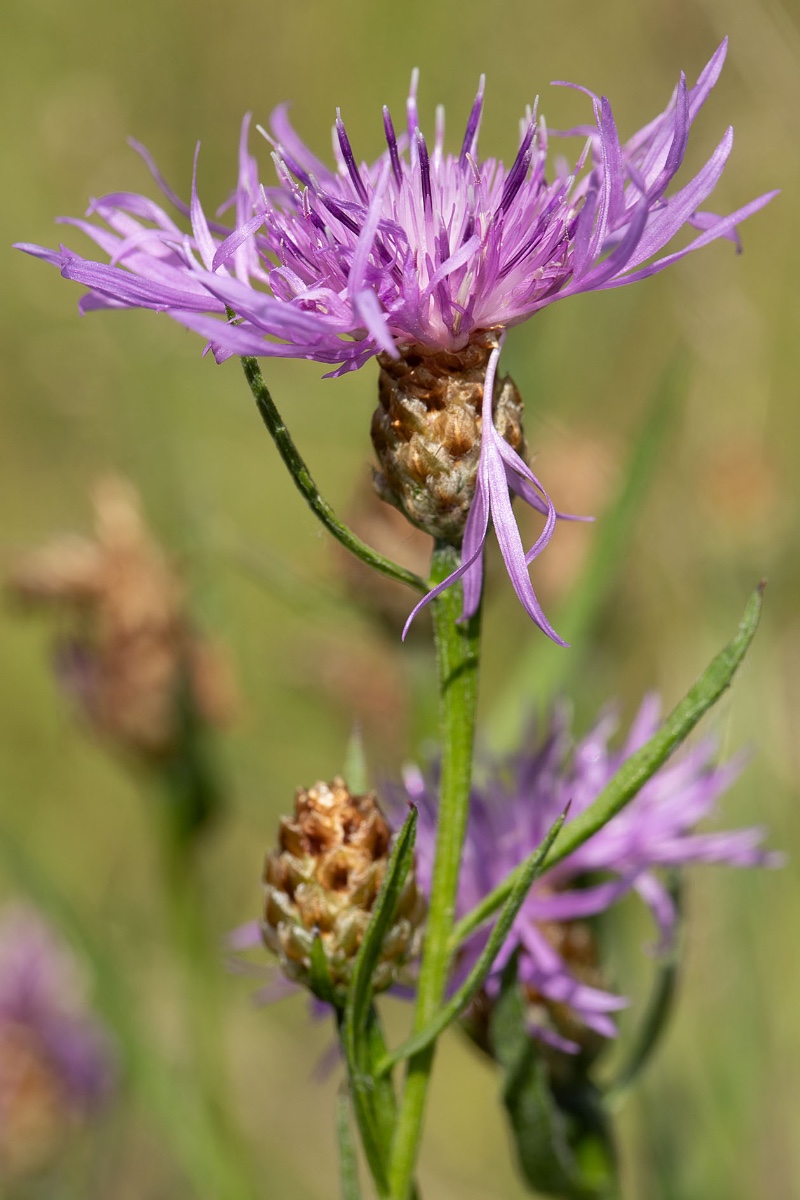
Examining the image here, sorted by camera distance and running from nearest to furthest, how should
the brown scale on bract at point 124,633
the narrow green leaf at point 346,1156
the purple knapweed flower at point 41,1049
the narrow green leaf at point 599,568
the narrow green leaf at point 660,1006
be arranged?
the narrow green leaf at point 346,1156 < the narrow green leaf at point 660,1006 < the narrow green leaf at point 599,568 < the brown scale on bract at point 124,633 < the purple knapweed flower at point 41,1049

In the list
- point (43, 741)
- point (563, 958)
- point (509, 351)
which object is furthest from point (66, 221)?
point (43, 741)

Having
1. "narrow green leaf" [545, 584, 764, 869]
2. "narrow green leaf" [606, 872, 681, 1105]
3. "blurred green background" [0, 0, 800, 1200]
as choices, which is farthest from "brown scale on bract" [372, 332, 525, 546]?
"blurred green background" [0, 0, 800, 1200]

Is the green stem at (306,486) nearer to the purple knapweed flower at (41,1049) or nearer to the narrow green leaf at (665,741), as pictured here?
the narrow green leaf at (665,741)

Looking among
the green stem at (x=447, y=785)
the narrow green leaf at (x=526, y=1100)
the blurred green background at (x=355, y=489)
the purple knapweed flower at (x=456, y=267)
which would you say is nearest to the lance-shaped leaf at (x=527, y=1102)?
the narrow green leaf at (x=526, y=1100)

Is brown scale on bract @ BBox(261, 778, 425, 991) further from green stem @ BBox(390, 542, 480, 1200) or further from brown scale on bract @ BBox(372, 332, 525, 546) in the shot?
brown scale on bract @ BBox(372, 332, 525, 546)

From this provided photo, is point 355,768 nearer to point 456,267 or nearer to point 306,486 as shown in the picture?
point 306,486

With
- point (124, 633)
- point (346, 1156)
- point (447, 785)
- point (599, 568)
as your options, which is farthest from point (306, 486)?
point (124, 633)
